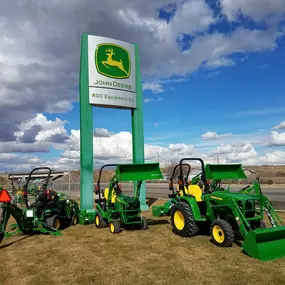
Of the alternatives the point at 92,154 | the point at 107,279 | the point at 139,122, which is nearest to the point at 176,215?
the point at 107,279

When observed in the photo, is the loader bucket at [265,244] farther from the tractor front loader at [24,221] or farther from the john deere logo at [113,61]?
the john deere logo at [113,61]

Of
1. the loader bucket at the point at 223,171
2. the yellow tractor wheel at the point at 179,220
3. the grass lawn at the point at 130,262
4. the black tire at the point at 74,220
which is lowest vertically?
the grass lawn at the point at 130,262

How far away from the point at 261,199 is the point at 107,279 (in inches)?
170

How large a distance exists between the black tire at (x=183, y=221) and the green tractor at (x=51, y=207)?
4.00m

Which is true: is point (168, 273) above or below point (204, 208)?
below

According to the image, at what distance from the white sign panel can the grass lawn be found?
26.0ft

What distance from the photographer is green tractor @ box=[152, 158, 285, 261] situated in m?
6.49

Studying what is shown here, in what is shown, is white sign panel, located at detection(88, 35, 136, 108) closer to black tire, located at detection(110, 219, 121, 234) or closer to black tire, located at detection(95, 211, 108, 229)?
black tire, located at detection(95, 211, 108, 229)

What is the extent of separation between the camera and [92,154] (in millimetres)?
14633

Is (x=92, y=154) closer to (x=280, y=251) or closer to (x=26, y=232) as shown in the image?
(x=26, y=232)

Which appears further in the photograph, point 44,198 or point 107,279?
point 44,198

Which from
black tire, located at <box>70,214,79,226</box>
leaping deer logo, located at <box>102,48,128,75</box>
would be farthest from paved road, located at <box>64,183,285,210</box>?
leaping deer logo, located at <box>102,48,128,75</box>

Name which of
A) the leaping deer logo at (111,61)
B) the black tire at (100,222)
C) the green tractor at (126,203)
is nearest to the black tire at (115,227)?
the green tractor at (126,203)

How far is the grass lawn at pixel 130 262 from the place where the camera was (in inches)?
217
